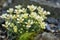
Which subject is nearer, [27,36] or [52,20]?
[27,36]

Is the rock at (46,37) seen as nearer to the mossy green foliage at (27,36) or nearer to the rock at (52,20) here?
the mossy green foliage at (27,36)

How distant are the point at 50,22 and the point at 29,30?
5.97 feet

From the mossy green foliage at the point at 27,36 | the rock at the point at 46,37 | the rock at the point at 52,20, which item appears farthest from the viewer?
the rock at the point at 52,20

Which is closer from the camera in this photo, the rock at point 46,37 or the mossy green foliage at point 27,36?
the rock at point 46,37

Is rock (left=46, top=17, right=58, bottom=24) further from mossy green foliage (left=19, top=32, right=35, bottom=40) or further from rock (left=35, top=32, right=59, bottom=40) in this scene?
rock (left=35, top=32, right=59, bottom=40)

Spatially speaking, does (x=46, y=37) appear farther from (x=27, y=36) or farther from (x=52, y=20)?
(x=52, y=20)

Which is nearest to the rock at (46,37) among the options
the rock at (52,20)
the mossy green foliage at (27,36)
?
the mossy green foliage at (27,36)

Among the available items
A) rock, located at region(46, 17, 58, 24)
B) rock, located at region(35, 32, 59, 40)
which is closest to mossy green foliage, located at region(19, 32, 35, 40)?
rock, located at region(35, 32, 59, 40)

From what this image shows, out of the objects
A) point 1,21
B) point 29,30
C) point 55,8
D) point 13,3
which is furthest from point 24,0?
point 29,30

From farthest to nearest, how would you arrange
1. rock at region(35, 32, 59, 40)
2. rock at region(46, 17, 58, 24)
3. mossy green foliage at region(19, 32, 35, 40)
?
rock at region(46, 17, 58, 24) < mossy green foliage at region(19, 32, 35, 40) < rock at region(35, 32, 59, 40)

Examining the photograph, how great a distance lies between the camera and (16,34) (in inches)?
181

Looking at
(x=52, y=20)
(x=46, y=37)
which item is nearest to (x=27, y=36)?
(x=46, y=37)

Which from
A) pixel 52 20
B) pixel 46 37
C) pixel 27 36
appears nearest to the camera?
pixel 46 37

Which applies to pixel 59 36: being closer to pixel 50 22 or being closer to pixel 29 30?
pixel 29 30
